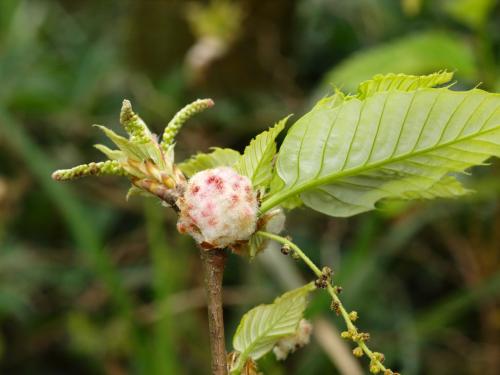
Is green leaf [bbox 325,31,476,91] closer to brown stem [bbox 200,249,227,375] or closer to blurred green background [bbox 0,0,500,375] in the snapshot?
blurred green background [bbox 0,0,500,375]

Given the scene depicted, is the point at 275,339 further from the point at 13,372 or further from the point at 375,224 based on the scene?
the point at 13,372

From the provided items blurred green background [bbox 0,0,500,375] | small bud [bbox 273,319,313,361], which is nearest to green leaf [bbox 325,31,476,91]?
blurred green background [bbox 0,0,500,375]

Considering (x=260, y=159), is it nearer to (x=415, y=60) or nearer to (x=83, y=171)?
(x=83, y=171)

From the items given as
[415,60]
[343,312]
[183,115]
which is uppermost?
[415,60]

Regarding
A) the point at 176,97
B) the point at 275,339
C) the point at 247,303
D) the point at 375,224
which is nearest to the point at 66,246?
the point at 176,97

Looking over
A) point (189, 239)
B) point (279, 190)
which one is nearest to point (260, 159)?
point (279, 190)

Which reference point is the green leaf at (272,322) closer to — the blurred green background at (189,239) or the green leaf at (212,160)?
the green leaf at (212,160)
